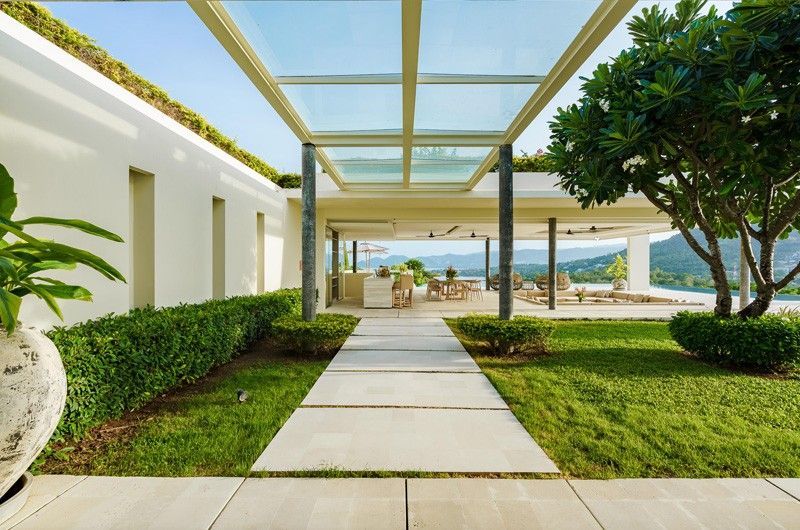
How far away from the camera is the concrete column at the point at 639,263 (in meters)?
19.5

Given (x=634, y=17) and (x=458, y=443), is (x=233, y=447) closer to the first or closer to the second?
(x=458, y=443)

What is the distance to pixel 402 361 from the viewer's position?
5.61 meters

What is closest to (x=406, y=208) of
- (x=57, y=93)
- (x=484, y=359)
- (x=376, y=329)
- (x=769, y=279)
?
(x=376, y=329)

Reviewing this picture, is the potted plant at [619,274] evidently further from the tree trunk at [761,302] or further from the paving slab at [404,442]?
the paving slab at [404,442]

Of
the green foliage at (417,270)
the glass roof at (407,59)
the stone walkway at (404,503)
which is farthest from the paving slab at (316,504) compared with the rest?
the green foliage at (417,270)

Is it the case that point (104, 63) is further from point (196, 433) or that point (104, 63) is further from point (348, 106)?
point (196, 433)

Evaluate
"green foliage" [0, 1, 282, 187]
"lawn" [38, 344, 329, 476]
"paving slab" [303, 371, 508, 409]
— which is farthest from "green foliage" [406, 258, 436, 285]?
"lawn" [38, 344, 329, 476]

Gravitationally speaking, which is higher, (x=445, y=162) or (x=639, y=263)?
(x=445, y=162)

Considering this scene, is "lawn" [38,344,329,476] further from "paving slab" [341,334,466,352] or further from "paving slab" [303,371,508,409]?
"paving slab" [341,334,466,352]

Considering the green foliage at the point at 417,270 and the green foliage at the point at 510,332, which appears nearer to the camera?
the green foliage at the point at 510,332

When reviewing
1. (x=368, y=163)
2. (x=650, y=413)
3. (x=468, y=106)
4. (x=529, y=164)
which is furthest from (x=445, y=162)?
(x=650, y=413)

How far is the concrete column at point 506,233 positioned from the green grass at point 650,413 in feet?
2.99

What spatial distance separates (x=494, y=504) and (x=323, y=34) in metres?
3.78

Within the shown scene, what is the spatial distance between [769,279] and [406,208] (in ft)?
28.1
